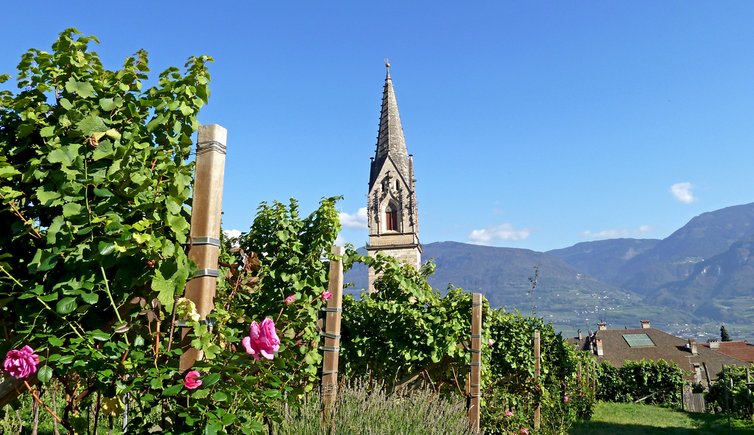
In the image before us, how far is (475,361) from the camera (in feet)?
22.7

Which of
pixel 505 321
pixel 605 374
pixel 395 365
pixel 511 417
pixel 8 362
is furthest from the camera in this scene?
pixel 605 374

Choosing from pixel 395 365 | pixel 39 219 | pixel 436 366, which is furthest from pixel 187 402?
pixel 436 366

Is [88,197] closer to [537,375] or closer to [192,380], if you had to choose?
[192,380]

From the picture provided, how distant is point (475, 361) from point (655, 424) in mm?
12941

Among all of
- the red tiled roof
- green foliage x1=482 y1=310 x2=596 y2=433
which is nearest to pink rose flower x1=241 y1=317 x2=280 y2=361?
green foliage x1=482 y1=310 x2=596 y2=433

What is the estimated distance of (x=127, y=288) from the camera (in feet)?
7.52

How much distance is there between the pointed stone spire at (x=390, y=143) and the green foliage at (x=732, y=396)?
87.4 ft

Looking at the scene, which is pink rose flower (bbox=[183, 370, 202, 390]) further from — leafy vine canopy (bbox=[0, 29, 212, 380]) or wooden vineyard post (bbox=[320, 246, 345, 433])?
wooden vineyard post (bbox=[320, 246, 345, 433])

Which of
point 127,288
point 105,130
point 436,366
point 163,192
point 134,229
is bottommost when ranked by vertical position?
point 436,366

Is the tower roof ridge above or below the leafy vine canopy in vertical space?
above

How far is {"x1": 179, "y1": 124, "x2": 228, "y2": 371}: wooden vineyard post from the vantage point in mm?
2346

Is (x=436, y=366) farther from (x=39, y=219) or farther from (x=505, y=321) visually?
(x=39, y=219)

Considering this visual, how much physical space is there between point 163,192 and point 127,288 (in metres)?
0.44

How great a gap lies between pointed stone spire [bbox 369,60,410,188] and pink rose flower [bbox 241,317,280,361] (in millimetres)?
41890
